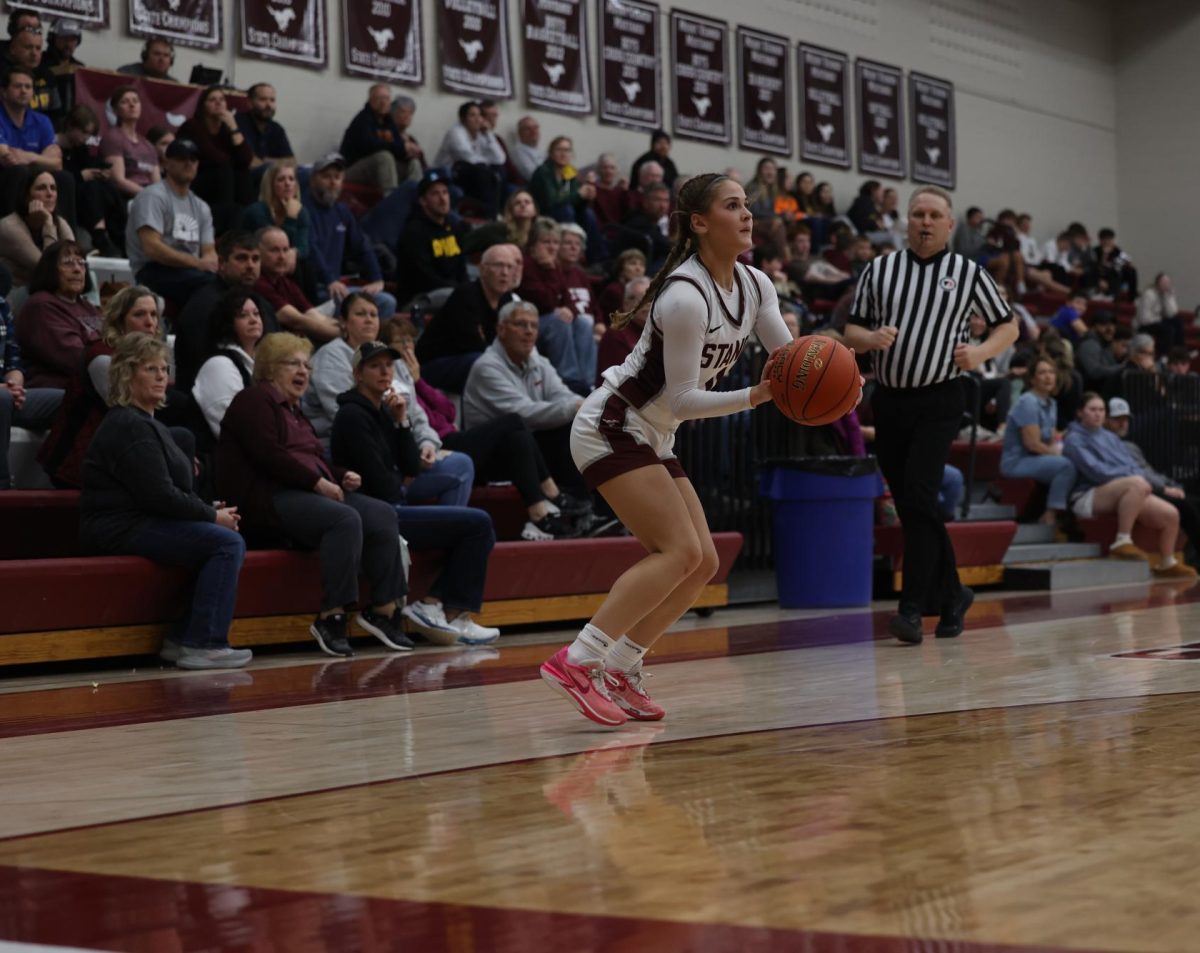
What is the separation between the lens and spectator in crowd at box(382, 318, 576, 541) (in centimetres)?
859

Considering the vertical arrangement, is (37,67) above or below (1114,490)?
above

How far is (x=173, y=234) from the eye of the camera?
9.45m

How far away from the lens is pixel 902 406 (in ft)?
22.8

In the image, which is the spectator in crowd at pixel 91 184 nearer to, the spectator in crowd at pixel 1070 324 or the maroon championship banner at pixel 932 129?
the spectator in crowd at pixel 1070 324

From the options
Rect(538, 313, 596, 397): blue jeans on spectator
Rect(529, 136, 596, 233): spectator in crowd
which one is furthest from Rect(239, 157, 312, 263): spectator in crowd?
Rect(529, 136, 596, 233): spectator in crowd

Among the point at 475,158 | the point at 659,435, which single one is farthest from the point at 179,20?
the point at 659,435

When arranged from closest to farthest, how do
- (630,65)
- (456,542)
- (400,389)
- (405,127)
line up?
(456,542) < (400,389) < (405,127) < (630,65)

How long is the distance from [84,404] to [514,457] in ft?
7.50

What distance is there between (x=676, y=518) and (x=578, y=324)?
5.87 metres

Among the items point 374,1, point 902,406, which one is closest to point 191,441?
point 902,406

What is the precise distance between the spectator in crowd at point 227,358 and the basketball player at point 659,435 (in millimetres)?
3356

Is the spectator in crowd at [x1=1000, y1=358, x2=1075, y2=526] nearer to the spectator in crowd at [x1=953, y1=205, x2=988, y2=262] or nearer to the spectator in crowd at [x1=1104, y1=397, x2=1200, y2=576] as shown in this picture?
the spectator in crowd at [x1=1104, y1=397, x2=1200, y2=576]

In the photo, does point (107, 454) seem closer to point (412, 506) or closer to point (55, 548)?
point (55, 548)

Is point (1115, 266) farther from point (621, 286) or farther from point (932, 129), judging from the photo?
point (621, 286)
